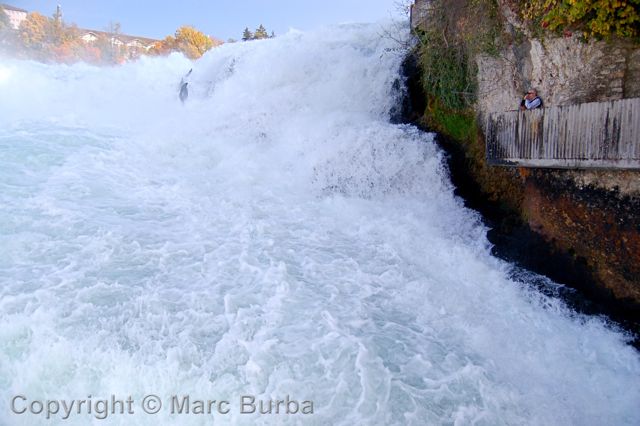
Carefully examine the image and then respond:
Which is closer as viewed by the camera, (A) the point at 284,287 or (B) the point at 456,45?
(A) the point at 284,287

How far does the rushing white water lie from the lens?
13.8 feet

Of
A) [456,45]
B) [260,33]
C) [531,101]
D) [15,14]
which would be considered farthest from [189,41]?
[531,101]

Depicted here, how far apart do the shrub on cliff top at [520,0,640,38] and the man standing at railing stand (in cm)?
92

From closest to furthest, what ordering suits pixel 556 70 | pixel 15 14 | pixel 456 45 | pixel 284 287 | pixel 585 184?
pixel 284 287 → pixel 585 184 → pixel 556 70 → pixel 456 45 → pixel 15 14

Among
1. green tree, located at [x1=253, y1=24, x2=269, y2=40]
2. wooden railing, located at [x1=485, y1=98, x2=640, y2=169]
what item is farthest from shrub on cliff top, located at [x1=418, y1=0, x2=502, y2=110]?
green tree, located at [x1=253, y1=24, x2=269, y2=40]

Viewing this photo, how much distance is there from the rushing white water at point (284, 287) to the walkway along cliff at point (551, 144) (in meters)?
0.60

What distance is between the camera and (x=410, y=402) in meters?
4.20

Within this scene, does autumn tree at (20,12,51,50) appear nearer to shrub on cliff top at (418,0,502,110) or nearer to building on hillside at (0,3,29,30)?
building on hillside at (0,3,29,30)

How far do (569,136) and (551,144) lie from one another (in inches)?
11.6

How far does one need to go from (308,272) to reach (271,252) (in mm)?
704

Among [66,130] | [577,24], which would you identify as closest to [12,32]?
[66,130]

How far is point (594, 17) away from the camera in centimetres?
577

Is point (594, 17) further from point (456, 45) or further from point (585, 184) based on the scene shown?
point (456, 45)

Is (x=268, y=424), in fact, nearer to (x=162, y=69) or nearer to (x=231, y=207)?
(x=231, y=207)
